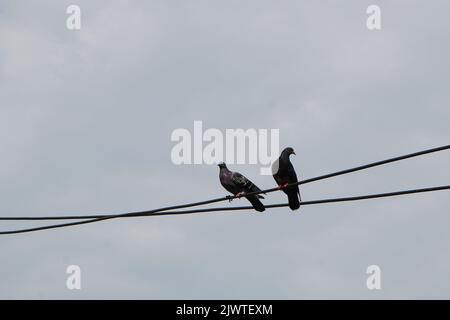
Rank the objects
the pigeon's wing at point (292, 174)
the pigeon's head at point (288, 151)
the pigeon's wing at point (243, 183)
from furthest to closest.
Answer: the pigeon's wing at point (243, 183) < the pigeon's head at point (288, 151) < the pigeon's wing at point (292, 174)

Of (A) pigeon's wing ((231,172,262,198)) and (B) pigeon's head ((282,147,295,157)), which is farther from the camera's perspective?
(A) pigeon's wing ((231,172,262,198))

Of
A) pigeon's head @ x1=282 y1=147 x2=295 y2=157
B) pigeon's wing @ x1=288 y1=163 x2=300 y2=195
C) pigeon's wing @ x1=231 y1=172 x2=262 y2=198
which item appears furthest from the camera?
pigeon's wing @ x1=231 y1=172 x2=262 y2=198

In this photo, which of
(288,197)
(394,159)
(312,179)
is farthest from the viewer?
(288,197)

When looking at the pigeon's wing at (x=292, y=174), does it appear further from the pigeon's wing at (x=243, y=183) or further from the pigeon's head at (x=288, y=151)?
the pigeon's wing at (x=243, y=183)

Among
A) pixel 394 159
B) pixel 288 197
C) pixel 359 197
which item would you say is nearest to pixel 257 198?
pixel 288 197

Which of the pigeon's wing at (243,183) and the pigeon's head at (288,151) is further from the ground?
the pigeon's head at (288,151)

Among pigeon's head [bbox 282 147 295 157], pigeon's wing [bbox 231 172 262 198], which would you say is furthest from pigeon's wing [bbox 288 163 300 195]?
pigeon's wing [bbox 231 172 262 198]

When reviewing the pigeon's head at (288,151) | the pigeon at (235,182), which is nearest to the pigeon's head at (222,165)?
the pigeon at (235,182)

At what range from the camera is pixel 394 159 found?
1136cm

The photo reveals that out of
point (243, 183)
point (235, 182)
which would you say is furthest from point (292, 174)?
point (235, 182)

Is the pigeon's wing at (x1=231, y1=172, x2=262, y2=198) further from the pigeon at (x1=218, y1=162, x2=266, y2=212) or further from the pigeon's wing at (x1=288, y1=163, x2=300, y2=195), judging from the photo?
the pigeon's wing at (x1=288, y1=163, x2=300, y2=195)

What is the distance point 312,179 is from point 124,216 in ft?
10.2

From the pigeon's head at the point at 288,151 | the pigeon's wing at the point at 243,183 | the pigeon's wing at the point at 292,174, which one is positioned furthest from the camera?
the pigeon's wing at the point at 243,183
